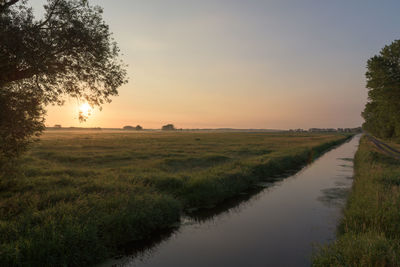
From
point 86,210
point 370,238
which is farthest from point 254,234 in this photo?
point 86,210

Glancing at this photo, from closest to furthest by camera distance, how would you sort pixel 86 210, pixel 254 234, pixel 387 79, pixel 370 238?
pixel 370 238, pixel 86 210, pixel 254 234, pixel 387 79

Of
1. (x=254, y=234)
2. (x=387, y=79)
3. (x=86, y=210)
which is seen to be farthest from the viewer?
(x=387, y=79)

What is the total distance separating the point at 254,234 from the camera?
10.7 m

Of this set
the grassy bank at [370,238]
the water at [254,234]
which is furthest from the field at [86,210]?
the grassy bank at [370,238]

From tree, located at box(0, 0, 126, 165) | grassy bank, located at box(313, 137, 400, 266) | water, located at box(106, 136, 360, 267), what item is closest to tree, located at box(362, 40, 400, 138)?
water, located at box(106, 136, 360, 267)

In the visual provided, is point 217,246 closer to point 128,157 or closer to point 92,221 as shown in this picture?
point 92,221

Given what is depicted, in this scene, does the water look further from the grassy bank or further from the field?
the grassy bank

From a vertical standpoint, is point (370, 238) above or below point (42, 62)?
below

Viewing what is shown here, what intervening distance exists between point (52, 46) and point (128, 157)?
23.5 metres

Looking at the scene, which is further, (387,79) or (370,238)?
(387,79)

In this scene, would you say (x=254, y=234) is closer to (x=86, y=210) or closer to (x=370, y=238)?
(x=370, y=238)

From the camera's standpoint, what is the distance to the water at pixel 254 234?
8.60 metres

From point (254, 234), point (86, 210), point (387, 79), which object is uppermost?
point (387, 79)

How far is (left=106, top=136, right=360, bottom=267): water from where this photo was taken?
28.2 ft
